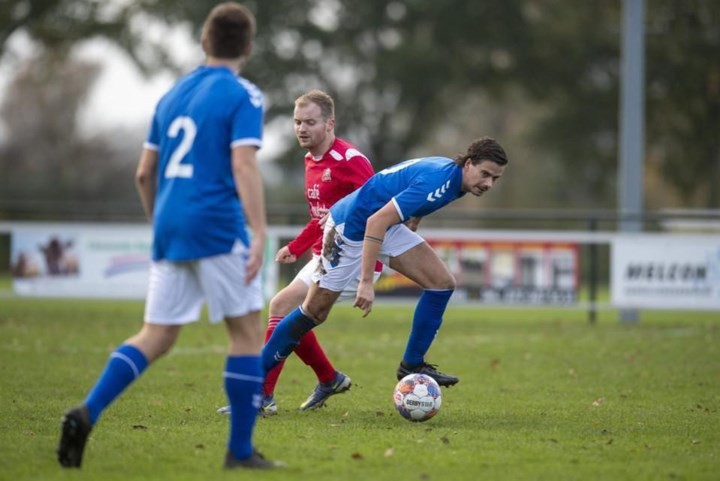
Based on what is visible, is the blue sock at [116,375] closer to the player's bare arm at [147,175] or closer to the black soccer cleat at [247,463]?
the black soccer cleat at [247,463]

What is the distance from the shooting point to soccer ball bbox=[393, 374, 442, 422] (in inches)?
298

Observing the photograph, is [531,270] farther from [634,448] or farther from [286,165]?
[286,165]

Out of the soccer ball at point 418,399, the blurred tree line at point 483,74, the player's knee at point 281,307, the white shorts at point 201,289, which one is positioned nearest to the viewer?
the white shorts at point 201,289

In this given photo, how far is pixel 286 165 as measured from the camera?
3975 cm

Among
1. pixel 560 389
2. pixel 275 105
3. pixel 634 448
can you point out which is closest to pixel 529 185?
pixel 275 105

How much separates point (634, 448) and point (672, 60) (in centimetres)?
3272

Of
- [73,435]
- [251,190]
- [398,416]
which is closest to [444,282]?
[398,416]

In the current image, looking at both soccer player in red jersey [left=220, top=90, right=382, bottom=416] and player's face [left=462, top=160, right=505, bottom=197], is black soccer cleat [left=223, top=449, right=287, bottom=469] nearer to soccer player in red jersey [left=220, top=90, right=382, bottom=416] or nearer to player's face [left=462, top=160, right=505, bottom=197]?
soccer player in red jersey [left=220, top=90, right=382, bottom=416]

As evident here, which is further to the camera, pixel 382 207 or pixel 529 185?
pixel 529 185

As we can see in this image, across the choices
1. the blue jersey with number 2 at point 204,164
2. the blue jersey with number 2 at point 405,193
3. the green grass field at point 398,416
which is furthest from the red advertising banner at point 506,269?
the blue jersey with number 2 at point 204,164

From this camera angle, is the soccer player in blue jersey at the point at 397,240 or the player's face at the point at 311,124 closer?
the soccer player in blue jersey at the point at 397,240

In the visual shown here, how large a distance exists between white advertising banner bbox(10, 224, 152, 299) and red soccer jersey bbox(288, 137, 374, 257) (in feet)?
33.2

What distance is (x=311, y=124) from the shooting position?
26.1ft

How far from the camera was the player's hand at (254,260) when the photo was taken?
557 centimetres
